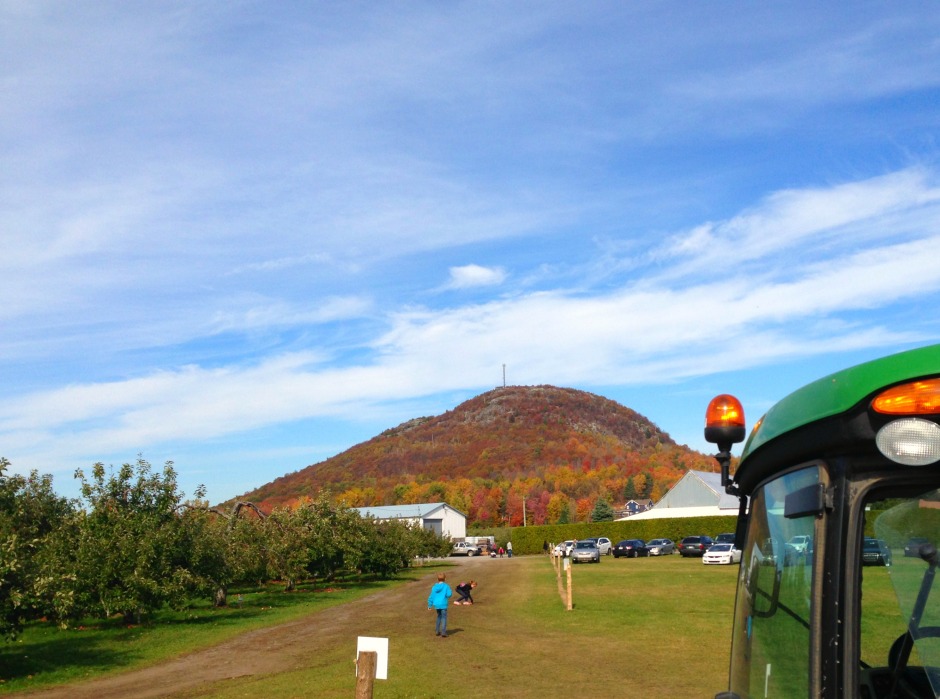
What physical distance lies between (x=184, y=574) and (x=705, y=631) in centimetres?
1460

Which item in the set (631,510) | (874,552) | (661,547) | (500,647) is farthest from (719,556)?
(631,510)

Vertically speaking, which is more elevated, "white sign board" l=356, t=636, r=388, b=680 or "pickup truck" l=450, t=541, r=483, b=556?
"white sign board" l=356, t=636, r=388, b=680

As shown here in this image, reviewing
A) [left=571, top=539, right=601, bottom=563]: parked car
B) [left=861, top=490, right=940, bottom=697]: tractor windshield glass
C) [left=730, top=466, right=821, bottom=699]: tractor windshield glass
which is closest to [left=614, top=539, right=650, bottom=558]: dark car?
[left=571, top=539, right=601, bottom=563]: parked car

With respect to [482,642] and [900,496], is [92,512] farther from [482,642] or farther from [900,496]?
[900,496]

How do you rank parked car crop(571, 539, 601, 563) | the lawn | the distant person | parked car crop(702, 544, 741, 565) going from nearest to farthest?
the lawn, the distant person, parked car crop(702, 544, 741, 565), parked car crop(571, 539, 601, 563)

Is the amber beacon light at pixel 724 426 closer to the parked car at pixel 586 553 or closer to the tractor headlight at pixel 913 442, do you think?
the tractor headlight at pixel 913 442

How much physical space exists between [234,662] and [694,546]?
42074 millimetres

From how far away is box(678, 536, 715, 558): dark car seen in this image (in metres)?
54.3

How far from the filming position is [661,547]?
61875mm

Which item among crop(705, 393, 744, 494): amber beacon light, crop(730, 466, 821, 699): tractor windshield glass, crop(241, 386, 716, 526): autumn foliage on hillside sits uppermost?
crop(241, 386, 716, 526): autumn foliage on hillside

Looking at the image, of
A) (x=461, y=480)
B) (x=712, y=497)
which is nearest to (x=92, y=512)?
(x=712, y=497)

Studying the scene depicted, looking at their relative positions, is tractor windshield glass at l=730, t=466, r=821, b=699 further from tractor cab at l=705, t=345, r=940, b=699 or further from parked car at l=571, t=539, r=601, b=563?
parked car at l=571, t=539, r=601, b=563

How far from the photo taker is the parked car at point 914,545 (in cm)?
222

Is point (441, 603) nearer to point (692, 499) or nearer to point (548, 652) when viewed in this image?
point (548, 652)
